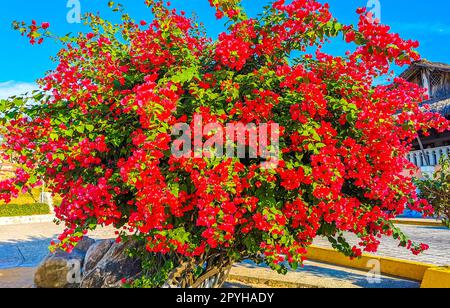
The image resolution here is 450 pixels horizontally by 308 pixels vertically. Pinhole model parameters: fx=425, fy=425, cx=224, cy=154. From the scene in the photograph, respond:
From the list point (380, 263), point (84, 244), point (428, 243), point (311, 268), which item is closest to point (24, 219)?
point (84, 244)

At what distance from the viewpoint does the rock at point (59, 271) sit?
821cm

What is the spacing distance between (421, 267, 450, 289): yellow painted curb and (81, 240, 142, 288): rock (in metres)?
4.46

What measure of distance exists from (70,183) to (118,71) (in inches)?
58.8

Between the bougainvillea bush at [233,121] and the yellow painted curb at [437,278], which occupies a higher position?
the bougainvillea bush at [233,121]

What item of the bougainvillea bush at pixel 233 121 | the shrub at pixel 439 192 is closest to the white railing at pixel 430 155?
the shrub at pixel 439 192

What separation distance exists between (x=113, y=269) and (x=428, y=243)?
30.5 ft

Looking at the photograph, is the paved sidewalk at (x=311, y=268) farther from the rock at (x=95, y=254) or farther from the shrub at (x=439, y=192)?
the shrub at (x=439, y=192)

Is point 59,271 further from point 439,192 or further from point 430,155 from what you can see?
point 430,155

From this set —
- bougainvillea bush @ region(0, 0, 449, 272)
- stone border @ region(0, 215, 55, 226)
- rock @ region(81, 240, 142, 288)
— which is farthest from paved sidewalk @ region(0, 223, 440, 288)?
stone border @ region(0, 215, 55, 226)

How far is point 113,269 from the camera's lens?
7.26 m

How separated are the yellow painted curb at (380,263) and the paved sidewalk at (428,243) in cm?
107

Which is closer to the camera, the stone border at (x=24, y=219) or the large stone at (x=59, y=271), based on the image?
the large stone at (x=59, y=271)

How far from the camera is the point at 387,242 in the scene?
13.4 m

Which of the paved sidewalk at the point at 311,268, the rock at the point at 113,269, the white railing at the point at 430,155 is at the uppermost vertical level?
the white railing at the point at 430,155
